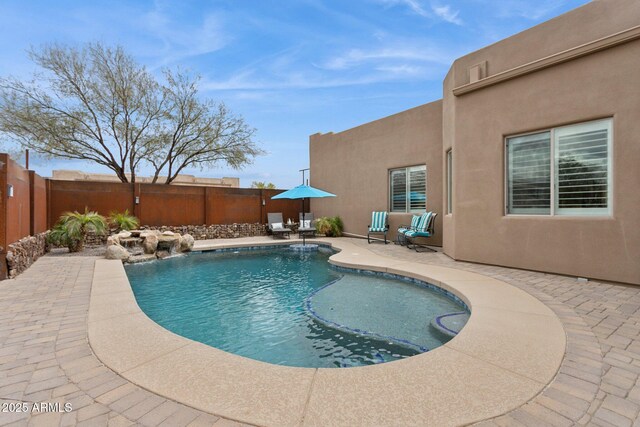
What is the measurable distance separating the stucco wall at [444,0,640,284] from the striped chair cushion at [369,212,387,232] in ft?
11.3

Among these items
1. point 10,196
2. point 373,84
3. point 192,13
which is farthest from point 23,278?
point 373,84

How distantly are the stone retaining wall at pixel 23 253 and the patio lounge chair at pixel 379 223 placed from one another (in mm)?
9044

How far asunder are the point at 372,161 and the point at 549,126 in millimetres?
6727

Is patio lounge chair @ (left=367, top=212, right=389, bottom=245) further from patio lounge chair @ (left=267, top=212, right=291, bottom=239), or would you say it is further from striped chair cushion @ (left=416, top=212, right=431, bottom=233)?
patio lounge chair @ (left=267, top=212, right=291, bottom=239)

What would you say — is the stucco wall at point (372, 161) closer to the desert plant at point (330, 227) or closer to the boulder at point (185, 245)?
the desert plant at point (330, 227)

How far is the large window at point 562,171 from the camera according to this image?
5.20 meters

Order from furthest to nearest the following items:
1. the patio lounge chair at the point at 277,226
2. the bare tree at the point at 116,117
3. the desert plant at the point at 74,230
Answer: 1. the bare tree at the point at 116,117
2. the patio lounge chair at the point at 277,226
3. the desert plant at the point at 74,230

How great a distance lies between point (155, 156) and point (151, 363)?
1786 cm

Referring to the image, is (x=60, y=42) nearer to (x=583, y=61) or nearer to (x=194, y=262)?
(x=194, y=262)

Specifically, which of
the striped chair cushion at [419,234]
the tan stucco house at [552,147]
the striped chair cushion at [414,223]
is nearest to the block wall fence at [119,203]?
the striped chair cushion at [414,223]

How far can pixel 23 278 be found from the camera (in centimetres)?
564

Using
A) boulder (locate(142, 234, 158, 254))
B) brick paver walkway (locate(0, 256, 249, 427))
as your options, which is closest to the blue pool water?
brick paver walkway (locate(0, 256, 249, 427))

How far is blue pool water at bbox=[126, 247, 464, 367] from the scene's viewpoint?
341cm

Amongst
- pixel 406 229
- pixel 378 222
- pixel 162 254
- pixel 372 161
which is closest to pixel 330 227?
pixel 378 222
